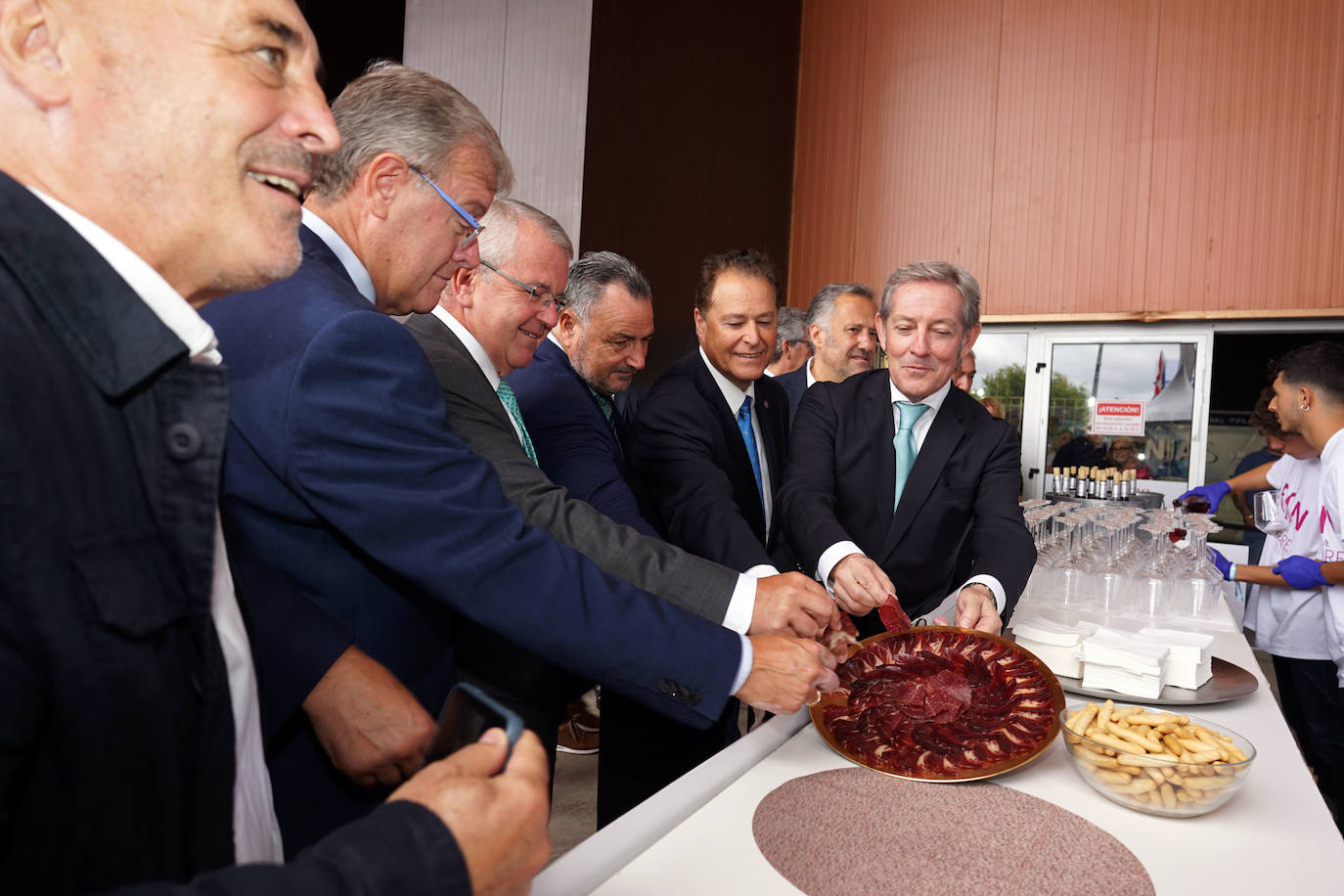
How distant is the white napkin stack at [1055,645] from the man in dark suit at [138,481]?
4.07 feet

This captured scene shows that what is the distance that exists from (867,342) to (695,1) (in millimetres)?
3413

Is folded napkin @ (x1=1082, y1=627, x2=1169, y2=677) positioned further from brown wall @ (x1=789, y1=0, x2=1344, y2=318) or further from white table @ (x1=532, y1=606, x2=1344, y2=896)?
brown wall @ (x1=789, y1=0, x2=1344, y2=318)

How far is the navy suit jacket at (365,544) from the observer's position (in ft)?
3.41

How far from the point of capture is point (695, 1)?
627 centimetres

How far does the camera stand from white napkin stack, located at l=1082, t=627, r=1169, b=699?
1460 mm

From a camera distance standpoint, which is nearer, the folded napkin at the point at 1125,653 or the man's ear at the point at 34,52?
the man's ear at the point at 34,52

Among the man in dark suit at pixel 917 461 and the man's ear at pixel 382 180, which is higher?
the man's ear at pixel 382 180

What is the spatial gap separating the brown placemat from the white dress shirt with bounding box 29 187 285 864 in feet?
1.71

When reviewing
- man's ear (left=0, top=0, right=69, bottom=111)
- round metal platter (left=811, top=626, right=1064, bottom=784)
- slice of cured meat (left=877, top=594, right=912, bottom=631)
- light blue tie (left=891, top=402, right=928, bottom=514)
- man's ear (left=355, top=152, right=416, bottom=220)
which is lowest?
round metal platter (left=811, top=626, right=1064, bottom=784)

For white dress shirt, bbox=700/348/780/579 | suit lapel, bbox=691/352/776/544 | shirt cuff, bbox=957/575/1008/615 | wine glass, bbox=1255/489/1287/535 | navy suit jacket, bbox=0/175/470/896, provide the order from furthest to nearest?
wine glass, bbox=1255/489/1287/535
white dress shirt, bbox=700/348/780/579
suit lapel, bbox=691/352/776/544
shirt cuff, bbox=957/575/1008/615
navy suit jacket, bbox=0/175/470/896

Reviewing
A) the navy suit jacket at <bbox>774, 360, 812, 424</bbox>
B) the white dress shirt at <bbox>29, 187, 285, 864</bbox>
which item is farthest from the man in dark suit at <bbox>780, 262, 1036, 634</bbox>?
the navy suit jacket at <bbox>774, 360, 812, 424</bbox>

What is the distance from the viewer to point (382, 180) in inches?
54.2

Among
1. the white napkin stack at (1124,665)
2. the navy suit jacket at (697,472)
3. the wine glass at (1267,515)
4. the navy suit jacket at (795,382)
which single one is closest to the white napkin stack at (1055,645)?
the white napkin stack at (1124,665)

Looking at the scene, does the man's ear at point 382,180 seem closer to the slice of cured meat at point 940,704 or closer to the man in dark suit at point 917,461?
the slice of cured meat at point 940,704
